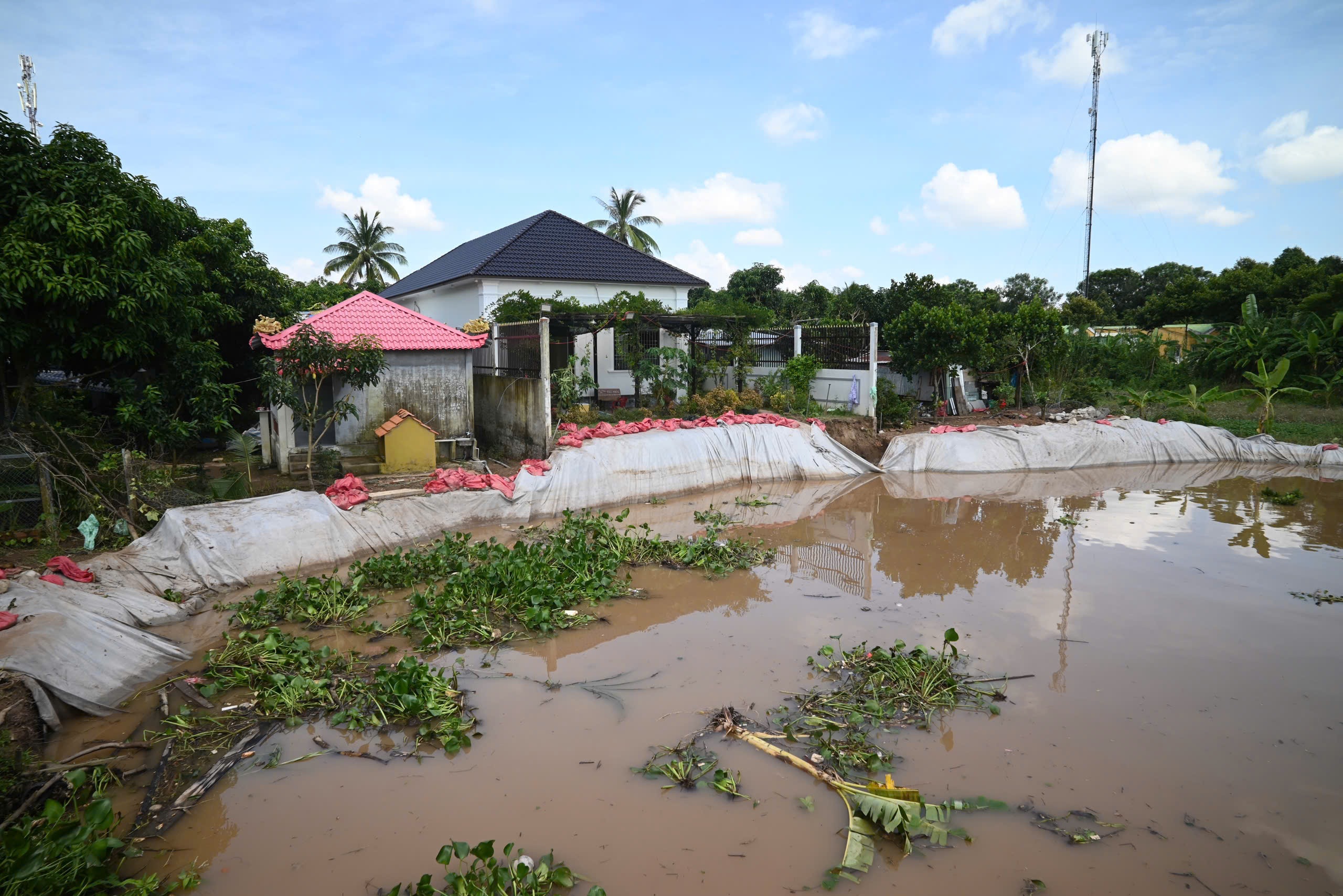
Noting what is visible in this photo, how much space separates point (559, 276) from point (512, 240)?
167 cm

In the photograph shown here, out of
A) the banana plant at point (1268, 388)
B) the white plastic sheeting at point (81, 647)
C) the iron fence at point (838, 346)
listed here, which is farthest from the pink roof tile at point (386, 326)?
the banana plant at point (1268, 388)

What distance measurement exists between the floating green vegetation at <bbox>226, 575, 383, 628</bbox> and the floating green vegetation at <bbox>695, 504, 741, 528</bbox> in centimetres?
431

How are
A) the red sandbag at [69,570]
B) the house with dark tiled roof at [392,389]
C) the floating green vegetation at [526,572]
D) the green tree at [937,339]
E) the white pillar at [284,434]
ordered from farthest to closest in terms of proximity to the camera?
the green tree at [937,339], the house with dark tiled roof at [392,389], the white pillar at [284,434], the floating green vegetation at [526,572], the red sandbag at [69,570]

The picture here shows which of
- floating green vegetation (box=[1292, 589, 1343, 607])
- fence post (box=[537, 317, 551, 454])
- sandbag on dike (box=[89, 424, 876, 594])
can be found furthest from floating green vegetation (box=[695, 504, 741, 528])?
floating green vegetation (box=[1292, 589, 1343, 607])

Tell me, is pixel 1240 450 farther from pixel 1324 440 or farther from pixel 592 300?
pixel 592 300

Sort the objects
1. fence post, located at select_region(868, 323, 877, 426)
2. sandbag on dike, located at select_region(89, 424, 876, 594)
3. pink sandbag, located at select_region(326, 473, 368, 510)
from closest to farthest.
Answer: sandbag on dike, located at select_region(89, 424, 876, 594), pink sandbag, located at select_region(326, 473, 368, 510), fence post, located at select_region(868, 323, 877, 426)

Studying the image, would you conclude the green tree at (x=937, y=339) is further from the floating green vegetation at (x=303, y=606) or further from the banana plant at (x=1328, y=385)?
the floating green vegetation at (x=303, y=606)

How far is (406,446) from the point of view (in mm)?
10781

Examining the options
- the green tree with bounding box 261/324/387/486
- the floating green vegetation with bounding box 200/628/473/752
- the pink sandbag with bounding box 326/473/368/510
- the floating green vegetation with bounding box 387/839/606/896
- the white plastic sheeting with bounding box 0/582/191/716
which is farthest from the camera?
the green tree with bounding box 261/324/387/486

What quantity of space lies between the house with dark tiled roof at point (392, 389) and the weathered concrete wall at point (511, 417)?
65 centimetres

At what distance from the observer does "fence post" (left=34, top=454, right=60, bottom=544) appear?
691 centimetres

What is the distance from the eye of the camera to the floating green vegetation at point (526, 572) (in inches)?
239

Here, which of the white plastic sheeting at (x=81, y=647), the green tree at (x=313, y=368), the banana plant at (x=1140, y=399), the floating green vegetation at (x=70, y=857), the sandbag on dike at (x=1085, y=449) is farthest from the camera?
the banana plant at (x=1140, y=399)

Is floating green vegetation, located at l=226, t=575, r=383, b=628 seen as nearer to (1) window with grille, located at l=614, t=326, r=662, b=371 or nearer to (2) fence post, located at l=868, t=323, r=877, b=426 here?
(1) window with grille, located at l=614, t=326, r=662, b=371
